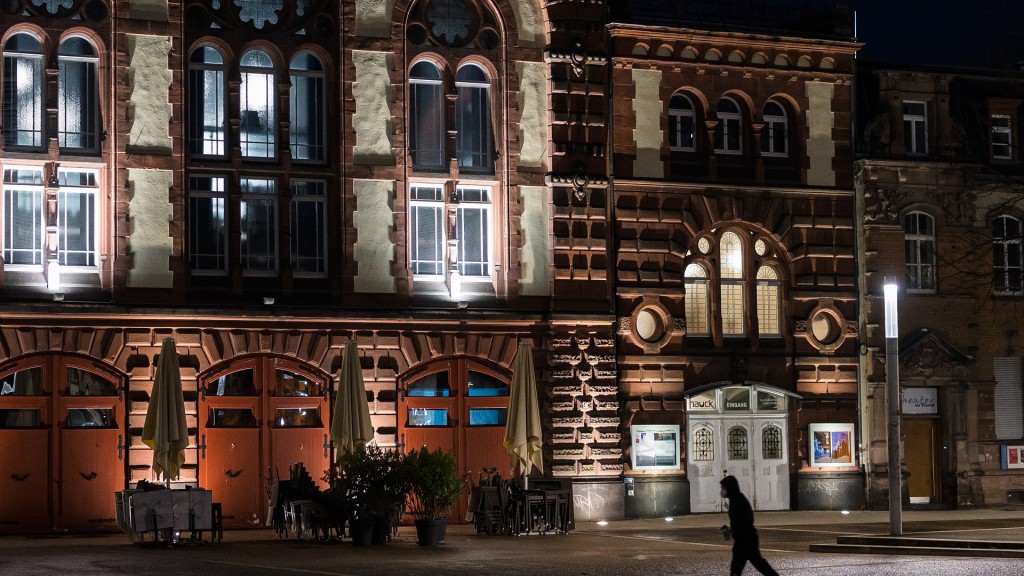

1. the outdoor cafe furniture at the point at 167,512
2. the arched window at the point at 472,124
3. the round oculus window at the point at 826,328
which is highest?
the arched window at the point at 472,124

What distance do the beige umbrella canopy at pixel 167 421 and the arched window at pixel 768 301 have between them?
609 inches

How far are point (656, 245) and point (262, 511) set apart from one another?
1122 cm

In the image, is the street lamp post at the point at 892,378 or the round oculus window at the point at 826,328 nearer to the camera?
the street lamp post at the point at 892,378

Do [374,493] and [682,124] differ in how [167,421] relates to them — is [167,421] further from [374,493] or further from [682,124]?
[682,124]

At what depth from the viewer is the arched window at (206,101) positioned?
3575 centimetres

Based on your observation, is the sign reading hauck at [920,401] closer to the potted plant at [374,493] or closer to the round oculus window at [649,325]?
the round oculus window at [649,325]

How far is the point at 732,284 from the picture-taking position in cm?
4016

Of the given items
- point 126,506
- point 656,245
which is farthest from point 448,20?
point 126,506

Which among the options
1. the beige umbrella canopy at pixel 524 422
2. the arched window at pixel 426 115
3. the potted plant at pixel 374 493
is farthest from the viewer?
the arched window at pixel 426 115

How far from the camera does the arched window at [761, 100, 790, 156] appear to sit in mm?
40781

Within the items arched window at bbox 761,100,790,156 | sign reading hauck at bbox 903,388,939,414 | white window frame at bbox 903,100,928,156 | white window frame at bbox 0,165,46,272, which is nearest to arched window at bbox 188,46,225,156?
white window frame at bbox 0,165,46,272

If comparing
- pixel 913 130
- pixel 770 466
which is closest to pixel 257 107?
pixel 770 466

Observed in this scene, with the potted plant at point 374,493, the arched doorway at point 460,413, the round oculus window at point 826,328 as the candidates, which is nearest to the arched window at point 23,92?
the arched doorway at point 460,413

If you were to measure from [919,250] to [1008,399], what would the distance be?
4.63 meters
